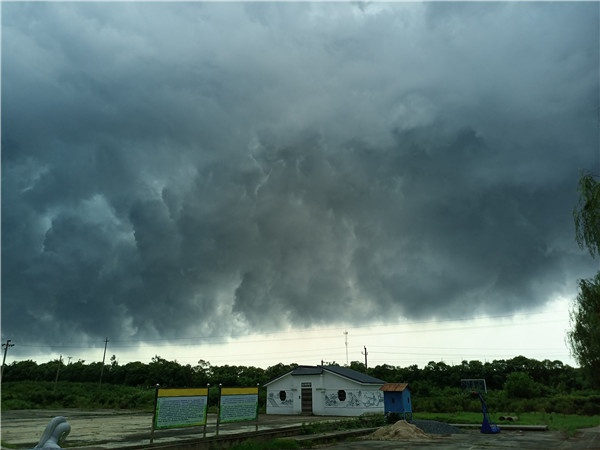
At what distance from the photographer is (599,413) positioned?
42625mm

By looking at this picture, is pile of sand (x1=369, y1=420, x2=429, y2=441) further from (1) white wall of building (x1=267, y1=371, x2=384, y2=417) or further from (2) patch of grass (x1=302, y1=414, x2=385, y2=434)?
(1) white wall of building (x1=267, y1=371, x2=384, y2=417)

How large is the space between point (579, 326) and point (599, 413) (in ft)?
74.3

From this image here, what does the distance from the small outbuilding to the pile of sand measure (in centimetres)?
408

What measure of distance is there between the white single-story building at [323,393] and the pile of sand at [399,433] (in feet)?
40.1

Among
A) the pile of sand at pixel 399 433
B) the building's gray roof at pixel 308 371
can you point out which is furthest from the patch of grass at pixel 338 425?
the building's gray roof at pixel 308 371

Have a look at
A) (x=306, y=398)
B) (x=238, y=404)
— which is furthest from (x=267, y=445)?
(x=306, y=398)

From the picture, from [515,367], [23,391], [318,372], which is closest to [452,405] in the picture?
[318,372]

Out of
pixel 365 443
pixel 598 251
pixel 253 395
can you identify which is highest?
pixel 598 251

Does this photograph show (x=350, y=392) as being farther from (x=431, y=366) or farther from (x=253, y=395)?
(x=431, y=366)

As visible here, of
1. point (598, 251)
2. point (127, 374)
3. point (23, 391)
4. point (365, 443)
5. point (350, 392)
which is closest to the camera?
point (598, 251)

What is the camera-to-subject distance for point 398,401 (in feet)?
88.4

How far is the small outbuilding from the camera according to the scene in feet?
87.8

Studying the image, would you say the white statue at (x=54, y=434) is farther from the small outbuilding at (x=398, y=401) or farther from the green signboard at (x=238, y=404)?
the small outbuilding at (x=398, y=401)

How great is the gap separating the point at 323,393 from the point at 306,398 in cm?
160
